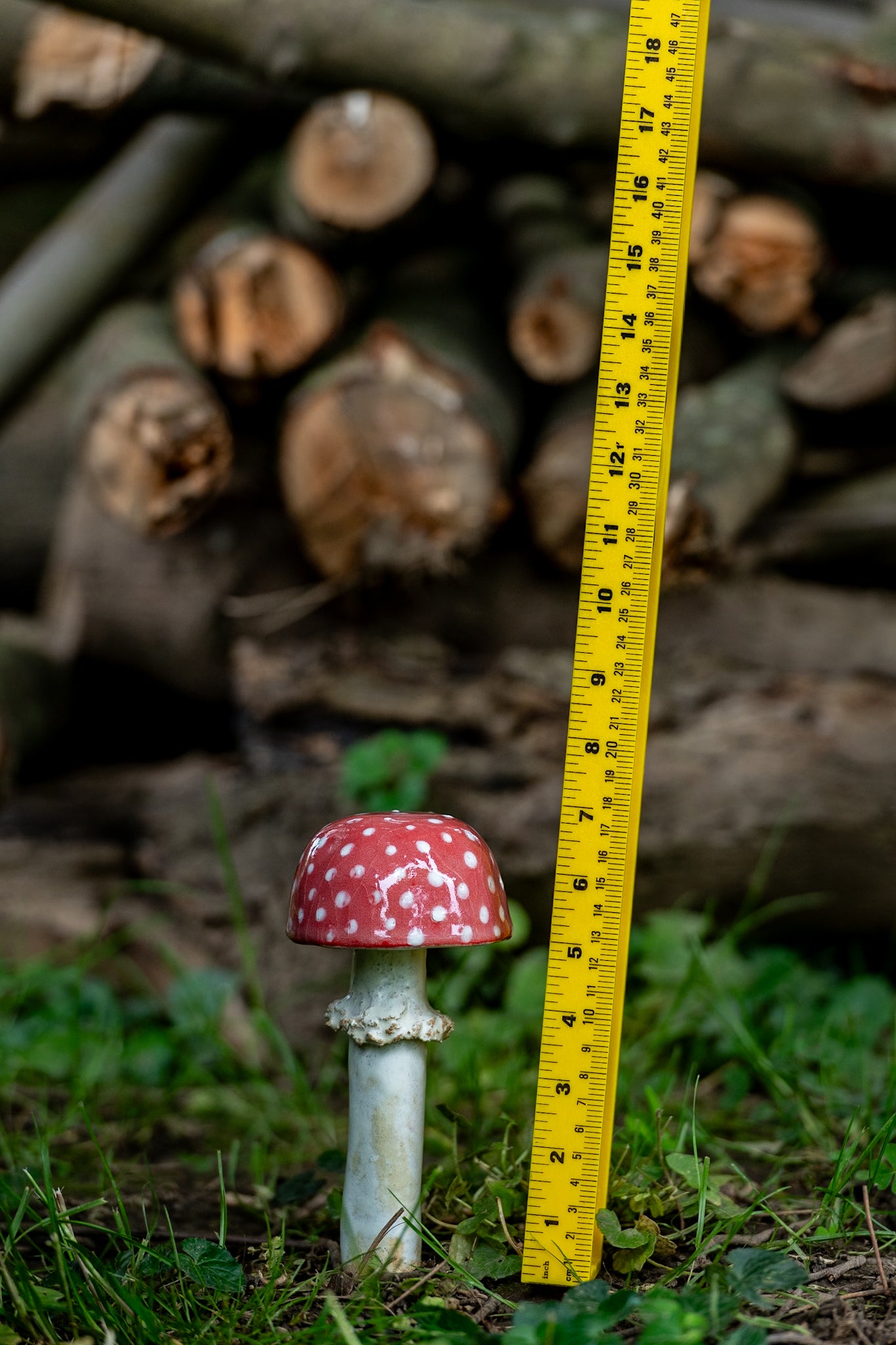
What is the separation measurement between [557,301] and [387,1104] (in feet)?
7.17

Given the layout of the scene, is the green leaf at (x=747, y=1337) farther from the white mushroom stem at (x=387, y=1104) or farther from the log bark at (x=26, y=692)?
the log bark at (x=26, y=692)

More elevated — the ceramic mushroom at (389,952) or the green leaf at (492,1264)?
the ceramic mushroom at (389,952)

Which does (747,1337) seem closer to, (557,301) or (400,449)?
(400,449)

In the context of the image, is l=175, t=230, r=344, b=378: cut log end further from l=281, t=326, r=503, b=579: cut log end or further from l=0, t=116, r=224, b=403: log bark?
l=0, t=116, r=224, b=403: log bark

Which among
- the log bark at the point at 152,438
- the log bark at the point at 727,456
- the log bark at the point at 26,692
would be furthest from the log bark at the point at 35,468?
the log bark at the point at 727,456

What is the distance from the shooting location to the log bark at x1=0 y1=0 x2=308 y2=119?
308 cm

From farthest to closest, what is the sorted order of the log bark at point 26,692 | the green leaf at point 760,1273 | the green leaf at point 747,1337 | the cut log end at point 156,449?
the log bark at point 26,692
the cut log end at point 156,449
the green leaf at point 760,1273
the green leaf at point 747,1337

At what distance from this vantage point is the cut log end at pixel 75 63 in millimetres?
3100

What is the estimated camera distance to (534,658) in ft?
10.3

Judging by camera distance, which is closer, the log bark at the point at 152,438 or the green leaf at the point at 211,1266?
the green leaf at the point at 211,1266

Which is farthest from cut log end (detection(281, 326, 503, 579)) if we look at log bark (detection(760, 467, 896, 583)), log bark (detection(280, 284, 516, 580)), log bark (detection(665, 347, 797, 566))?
log bark (detection(760, 467, 896, 583))

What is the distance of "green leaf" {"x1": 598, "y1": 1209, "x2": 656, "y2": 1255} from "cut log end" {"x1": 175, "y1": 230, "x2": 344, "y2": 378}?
2.37 m

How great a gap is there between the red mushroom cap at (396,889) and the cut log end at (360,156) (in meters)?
2.04

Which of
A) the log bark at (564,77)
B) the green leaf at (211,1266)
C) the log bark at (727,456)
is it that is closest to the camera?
the green leaf at (211,1266)
